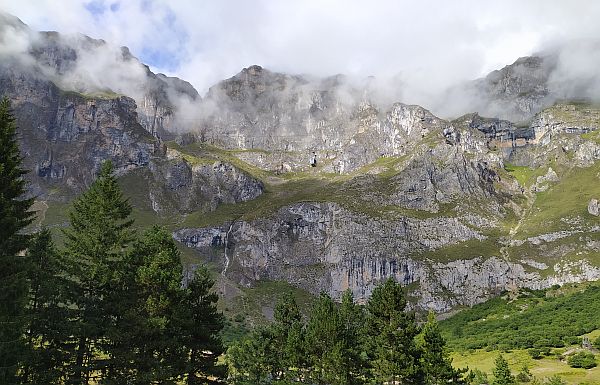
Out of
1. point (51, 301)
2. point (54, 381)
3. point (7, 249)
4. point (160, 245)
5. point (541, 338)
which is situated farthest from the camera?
point (541, 338)

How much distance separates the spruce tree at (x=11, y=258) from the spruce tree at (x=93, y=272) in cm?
585

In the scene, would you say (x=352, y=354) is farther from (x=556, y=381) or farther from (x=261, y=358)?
(x=556, y=381)

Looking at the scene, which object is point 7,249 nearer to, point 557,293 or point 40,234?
point 40,234

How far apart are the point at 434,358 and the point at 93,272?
33.5m

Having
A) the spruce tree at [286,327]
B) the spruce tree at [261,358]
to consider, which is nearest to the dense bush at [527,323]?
the spruce tree at [261,358]

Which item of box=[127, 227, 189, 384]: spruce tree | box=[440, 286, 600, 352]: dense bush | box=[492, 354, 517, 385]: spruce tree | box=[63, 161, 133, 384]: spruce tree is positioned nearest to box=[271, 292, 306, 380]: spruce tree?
box=[492, 354, 517, 385]: spruce tree

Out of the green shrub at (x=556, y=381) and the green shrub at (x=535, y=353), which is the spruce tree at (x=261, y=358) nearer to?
the green shrub at (x=556, y=381)

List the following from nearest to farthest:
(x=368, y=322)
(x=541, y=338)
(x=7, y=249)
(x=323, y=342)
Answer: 1. (x=7, y=249)
2. (x=368, y=322)
3. (x=323, y=342)
4. (x=541, y=338)

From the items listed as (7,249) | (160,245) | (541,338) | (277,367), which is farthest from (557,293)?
(7,249)

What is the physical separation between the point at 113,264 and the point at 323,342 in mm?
28931

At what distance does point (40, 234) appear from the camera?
121ft

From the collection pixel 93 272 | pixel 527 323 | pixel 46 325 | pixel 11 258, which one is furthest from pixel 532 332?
pixel 11 258

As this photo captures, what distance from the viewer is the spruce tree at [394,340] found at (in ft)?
149

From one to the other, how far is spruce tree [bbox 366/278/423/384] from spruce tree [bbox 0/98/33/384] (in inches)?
1261
